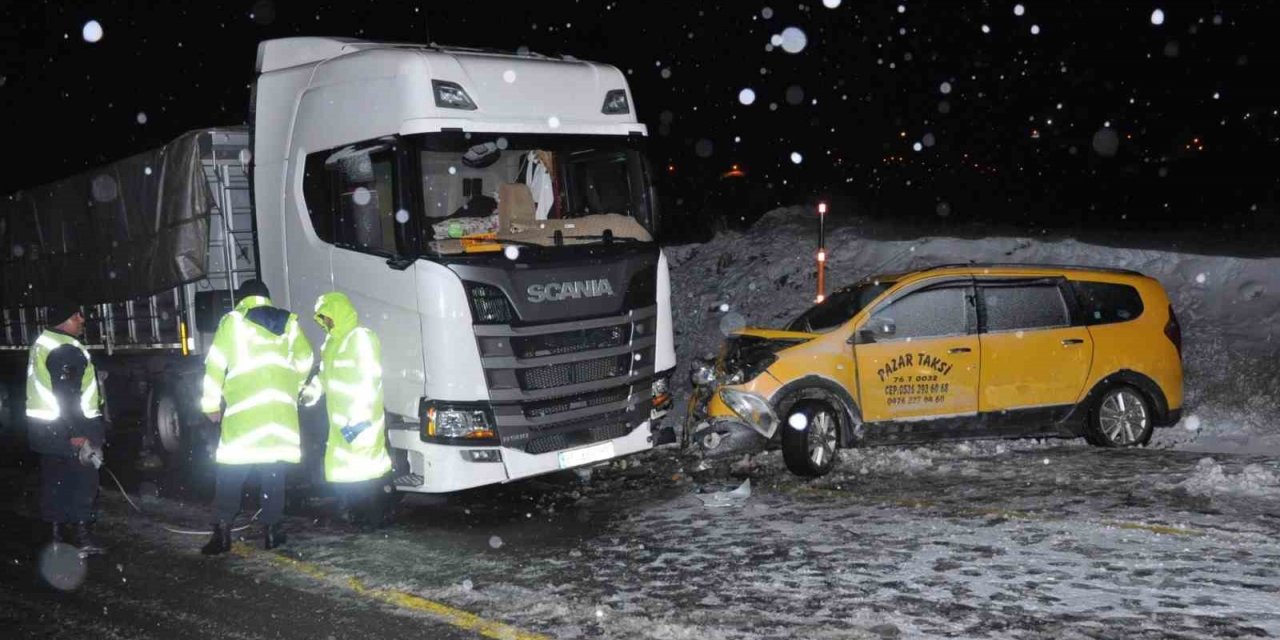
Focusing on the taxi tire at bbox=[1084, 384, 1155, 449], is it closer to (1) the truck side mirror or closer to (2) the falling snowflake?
(1) the truck side mirror

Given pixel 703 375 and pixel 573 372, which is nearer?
pixel 573 372

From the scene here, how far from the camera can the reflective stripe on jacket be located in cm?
756

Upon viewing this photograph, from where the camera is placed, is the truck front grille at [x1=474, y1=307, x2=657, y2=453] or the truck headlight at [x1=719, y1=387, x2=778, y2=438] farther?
the truck headlight at [x1=719, y1=387, x2=778, y2=438]

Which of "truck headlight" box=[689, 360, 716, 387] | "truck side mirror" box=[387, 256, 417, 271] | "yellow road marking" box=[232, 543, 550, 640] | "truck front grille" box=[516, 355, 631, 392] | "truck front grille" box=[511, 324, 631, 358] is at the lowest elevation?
"yellow road marking" box=[232, 543, 550, 640]

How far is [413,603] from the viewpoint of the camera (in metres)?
6.12

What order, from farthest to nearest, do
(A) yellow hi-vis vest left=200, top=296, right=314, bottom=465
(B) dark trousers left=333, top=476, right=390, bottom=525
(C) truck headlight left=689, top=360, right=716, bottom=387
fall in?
(C) truck headlight left=689, top=360, right=716, bottom=387, (B) dark trousers left=333, top=476, right=390, bottom=525, (A) yellow hi-vis vest left=200, top=296, right=314, bottom=465

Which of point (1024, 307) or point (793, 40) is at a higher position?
point (793, 40)

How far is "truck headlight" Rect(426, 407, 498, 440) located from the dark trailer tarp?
374cm

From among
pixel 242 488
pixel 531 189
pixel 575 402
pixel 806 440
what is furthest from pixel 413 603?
pixel 806 440

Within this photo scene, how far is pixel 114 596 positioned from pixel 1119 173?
Answer: 23.6 metres

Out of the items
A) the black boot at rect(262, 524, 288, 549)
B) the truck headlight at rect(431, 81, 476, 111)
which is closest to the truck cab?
the truck headlight at rect(431, 81, 476, 111)

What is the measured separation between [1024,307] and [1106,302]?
2.73ft

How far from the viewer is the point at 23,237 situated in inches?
543

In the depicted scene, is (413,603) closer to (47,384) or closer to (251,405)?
(251,405)
